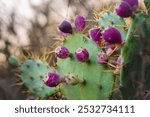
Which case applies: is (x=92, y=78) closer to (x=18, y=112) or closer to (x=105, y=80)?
(x=105, y=80)

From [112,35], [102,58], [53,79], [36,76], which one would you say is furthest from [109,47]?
[36,76]

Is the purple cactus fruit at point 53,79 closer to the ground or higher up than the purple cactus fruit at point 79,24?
closer to the ground

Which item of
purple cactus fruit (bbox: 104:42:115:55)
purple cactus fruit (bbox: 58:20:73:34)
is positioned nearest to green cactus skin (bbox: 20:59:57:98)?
purple cactus fruit (bbox: 58:20:73:34)

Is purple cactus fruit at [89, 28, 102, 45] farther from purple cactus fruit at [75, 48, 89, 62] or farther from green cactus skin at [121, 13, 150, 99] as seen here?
green cactus skin at [121, 13, 150, 99]

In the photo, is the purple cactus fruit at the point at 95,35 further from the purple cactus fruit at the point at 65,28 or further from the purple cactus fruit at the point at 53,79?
the purple cactus fruit at the point at 53,79

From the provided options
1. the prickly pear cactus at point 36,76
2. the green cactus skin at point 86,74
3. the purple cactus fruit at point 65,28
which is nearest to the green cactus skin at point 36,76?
the prickly pear cactus at point 36,76

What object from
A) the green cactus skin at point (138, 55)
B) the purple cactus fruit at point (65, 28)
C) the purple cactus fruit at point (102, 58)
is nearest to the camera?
the green cactus skin at point (138, 55)

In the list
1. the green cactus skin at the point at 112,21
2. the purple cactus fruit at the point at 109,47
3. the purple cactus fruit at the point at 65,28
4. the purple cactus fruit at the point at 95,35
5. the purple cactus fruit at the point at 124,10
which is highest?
the purple cactus fruit at the point at 124,10

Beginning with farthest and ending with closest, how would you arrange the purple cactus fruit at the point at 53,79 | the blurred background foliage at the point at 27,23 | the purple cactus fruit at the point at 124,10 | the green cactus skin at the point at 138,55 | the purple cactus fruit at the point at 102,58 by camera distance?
the blurred background foliage at the point at 27,23 → the purple cactus fruit at the point at 53,79 → the purple cactus fruit at the point at 102,58 → the purple cactus fruit at the point at 124,10 → the green cactus skin at the point at 138,55
